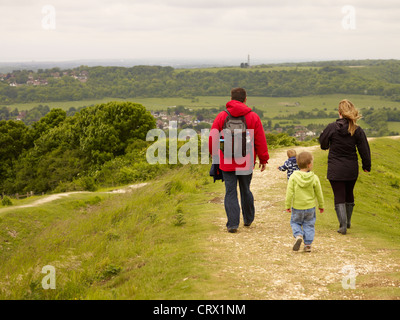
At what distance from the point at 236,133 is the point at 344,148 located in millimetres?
2418

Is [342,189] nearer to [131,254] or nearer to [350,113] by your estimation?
[350,113]

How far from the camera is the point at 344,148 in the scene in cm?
930

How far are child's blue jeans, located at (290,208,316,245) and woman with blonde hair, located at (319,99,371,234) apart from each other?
1.59 meters

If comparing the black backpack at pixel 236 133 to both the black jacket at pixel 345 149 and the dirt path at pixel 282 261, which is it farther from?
the black jacket at pixel 345 149

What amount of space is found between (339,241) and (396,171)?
16823mm

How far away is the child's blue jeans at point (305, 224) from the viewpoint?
8.12 metres

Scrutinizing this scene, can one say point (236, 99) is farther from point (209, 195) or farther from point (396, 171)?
point (396, 171)

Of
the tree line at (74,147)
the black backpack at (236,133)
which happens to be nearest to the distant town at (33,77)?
the tree line at (74,147)

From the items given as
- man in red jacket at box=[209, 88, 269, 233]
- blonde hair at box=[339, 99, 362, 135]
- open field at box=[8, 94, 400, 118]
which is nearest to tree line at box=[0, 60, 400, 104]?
open field at box=[8, 94, 400, 118]

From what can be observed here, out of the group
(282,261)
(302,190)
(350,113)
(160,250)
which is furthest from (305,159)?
(160,250)

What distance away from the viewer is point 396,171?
78.3 ft

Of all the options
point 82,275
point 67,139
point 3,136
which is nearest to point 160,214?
point 82,275

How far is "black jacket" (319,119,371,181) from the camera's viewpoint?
9266 millimetres

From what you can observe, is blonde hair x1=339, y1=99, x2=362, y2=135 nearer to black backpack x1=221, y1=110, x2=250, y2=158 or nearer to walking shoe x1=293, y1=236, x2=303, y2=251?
black backpack x1=221, y1=110, x2=250, y2=158
